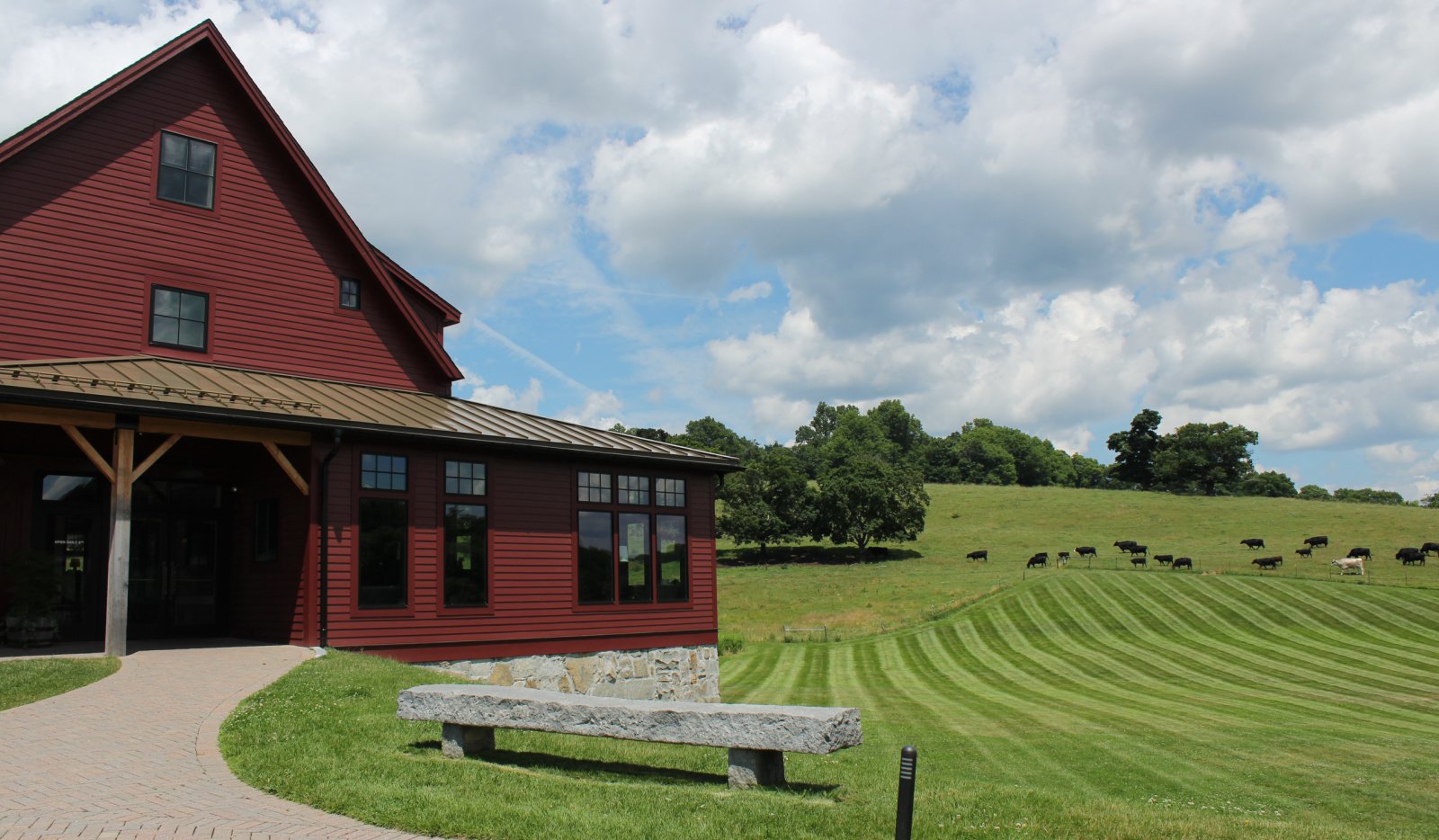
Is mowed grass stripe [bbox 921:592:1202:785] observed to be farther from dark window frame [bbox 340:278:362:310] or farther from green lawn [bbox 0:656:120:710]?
dark window frame [bbox 340:278:362:310]

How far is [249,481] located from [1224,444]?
97454mm

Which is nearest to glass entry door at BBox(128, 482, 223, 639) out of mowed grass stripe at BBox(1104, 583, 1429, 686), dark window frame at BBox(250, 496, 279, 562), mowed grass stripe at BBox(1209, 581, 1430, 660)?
dark window frame at BBox(250, 496, 279, 562)

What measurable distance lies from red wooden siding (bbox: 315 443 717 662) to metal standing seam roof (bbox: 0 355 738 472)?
585 mm

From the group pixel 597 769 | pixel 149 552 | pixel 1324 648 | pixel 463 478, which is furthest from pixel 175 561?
pixel 1324 648

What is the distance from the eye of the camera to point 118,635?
14.0m

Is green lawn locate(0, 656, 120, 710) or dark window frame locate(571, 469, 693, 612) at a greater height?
dark window frame locate(571, 469, 693, 612)

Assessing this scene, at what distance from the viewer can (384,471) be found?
661 inches

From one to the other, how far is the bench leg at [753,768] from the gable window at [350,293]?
14.4 metres

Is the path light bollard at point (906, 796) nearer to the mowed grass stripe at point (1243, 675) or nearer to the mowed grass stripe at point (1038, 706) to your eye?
the mowed grass stripe at point (1038, 706)

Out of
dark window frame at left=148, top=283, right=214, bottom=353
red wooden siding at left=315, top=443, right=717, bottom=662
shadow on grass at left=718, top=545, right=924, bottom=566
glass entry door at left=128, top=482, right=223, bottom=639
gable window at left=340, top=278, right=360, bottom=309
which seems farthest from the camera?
shadow on grass at left=718, top=545, right=924, bottom=566

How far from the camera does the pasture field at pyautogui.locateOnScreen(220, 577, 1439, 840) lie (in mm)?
7223

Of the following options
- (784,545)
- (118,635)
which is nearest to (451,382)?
(118,635)

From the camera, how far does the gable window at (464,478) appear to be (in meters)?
17.5

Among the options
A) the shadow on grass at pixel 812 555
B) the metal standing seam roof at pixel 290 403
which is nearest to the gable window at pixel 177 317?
the metal standing seam roof at pixel 290 403
